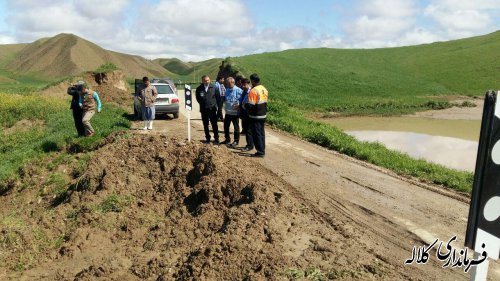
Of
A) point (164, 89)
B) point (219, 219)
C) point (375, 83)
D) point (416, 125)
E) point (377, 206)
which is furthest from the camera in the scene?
point (375, 83)

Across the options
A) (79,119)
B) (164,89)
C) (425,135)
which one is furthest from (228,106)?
(425,135)

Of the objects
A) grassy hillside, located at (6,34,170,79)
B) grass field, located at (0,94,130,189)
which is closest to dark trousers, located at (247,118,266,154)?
grass field, located at (0,94,130,189)

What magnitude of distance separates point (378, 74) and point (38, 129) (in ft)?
151

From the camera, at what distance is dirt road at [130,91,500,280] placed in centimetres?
586

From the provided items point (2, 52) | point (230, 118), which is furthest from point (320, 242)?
point (2, 52)

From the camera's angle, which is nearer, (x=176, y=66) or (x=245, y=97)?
(x=245, y=97)

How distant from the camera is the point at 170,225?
786 centimetres

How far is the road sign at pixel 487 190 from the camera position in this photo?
1.88m

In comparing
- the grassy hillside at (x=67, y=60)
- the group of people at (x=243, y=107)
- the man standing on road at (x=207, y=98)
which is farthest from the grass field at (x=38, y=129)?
the grassy hillside at (x=67, y=60)

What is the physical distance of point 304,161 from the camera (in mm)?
10922

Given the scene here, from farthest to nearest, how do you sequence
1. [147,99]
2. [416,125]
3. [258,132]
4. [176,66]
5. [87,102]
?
[176,66], [416,125], [147,99], [87,102], [258,132]

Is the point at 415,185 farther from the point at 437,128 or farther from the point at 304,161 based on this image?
the point at 437,128

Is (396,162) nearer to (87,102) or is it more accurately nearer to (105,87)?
(87,102)

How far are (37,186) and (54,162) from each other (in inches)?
45.7
